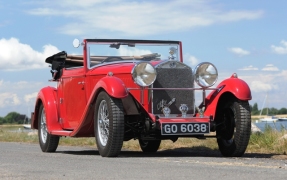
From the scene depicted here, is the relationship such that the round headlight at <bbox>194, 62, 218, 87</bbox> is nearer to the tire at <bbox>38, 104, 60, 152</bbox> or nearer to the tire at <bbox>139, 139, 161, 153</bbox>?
the tire at <bbox>139, 139, 161, 153</bbox>

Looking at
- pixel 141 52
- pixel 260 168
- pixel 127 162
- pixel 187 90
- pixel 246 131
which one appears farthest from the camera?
pixel 141 52

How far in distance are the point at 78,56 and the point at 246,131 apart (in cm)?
425

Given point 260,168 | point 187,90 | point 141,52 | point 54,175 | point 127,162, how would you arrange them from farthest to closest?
point 141,52, point 187,90, point 127,162, point 260,168, point 54,175

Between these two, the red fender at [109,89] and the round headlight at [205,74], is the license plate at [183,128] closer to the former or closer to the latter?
the red fender at [109,89]

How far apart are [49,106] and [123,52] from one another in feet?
6.05

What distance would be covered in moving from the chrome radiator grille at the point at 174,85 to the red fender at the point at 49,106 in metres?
2.73

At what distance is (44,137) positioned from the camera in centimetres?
1278

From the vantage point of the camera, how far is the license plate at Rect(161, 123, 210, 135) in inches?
375

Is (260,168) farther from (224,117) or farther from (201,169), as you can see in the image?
(224,117)

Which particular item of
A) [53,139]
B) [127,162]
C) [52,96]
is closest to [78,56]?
[52,96]

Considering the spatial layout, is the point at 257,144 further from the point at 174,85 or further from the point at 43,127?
the point at 43,127

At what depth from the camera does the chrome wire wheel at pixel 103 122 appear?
32.6ft

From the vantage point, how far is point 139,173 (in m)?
6.97

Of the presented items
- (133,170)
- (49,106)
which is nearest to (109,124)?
(133,170)
